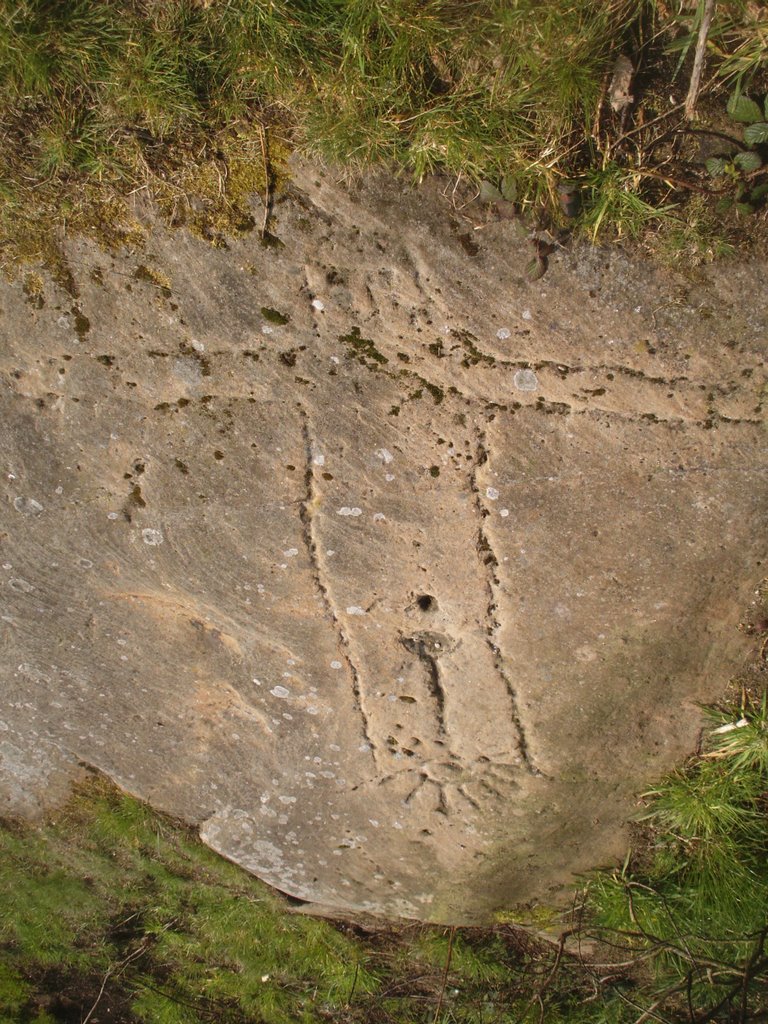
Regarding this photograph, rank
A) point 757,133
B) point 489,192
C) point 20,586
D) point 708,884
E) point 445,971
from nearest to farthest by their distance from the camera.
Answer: point 757,133, point 489,192, point 20,586, point 708,884, point 445,971

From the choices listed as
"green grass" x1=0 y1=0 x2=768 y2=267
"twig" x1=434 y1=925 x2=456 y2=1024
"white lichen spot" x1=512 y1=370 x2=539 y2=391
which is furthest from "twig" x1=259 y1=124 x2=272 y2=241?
"twig" x1=434 y1=925 x2=456 y2=1024

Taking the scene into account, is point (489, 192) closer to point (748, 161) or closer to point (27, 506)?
point (748, 161)

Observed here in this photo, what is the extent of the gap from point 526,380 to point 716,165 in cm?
83

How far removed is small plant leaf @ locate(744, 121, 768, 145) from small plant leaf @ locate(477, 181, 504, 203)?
2.39 ft

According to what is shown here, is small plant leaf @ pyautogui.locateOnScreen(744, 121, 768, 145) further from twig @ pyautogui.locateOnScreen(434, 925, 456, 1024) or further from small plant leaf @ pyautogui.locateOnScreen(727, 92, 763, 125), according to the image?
twig @ pyautogui.locateOnScreen(434, 925, 456, 1024)

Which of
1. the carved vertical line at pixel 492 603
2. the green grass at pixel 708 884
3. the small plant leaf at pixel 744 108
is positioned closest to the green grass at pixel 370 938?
the green grass at pixel 708 884

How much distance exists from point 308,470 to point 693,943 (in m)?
2.81

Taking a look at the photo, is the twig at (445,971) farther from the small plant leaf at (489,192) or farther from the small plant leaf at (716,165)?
the small plant leaf at (716,165)

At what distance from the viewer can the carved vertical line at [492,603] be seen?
2.40 meters

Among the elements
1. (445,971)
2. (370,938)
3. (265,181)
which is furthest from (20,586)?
(445,971)

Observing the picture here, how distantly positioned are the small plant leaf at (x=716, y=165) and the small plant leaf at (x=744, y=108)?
120 mm

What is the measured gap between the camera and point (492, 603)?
8.41 feet

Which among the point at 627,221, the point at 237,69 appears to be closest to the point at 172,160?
the point at 237,69

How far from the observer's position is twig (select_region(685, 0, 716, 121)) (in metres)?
1.93
